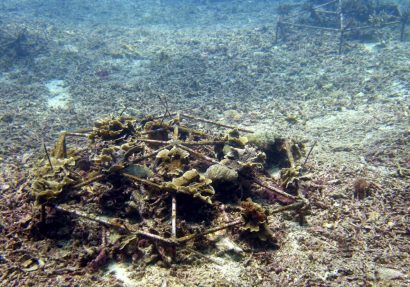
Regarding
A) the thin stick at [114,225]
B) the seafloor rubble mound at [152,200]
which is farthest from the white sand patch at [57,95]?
the thin stick at [114,225]

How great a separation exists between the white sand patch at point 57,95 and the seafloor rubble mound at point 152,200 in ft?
16.8

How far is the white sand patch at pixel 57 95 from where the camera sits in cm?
976

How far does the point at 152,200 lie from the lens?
4.18 meters

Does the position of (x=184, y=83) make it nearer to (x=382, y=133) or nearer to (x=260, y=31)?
(x=382, y=133)

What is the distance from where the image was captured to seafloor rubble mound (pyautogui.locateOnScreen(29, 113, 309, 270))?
3.66m

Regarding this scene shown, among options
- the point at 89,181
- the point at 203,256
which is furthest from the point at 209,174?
the point at 89,181

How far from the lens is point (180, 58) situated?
13.1 metres

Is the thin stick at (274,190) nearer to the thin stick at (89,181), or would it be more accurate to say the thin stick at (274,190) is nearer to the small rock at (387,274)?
the small rock at (387,274)

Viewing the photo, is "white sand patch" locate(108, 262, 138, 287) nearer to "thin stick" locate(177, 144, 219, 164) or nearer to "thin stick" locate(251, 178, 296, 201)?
"thin stick" locate(177, 144, 219, 164)

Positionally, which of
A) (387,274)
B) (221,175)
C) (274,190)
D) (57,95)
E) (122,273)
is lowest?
(387,274)

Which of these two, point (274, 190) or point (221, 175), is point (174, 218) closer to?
point (221, 175)

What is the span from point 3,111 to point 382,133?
35.0 feet

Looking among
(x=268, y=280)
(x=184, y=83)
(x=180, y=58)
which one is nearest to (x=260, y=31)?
(x=180, y=58)

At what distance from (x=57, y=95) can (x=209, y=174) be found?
27.2ft
